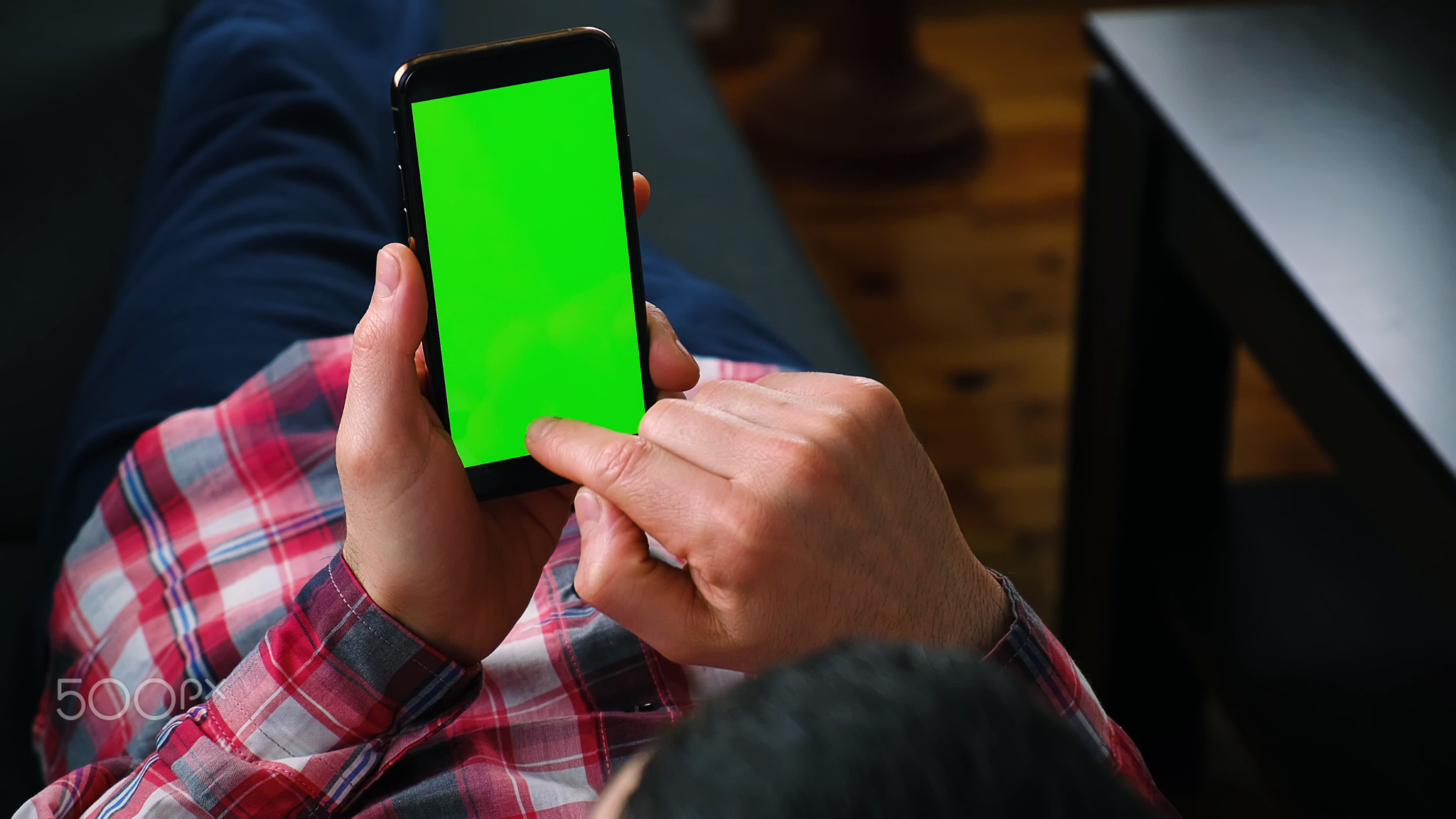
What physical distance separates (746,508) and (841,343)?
21.3 inches

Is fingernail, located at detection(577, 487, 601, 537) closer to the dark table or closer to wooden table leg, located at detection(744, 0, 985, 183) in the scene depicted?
the dark table

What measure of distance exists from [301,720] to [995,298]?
1.48m

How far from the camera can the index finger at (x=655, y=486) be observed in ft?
1.47

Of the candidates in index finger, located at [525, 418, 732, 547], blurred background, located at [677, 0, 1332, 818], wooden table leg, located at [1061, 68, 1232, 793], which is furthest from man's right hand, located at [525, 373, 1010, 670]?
blurred background, located at [677, 0, 1332, 818]

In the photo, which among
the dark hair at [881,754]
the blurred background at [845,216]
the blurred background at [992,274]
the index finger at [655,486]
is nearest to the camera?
the dark hair at [881,754]

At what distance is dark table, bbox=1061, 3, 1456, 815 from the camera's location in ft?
2.57

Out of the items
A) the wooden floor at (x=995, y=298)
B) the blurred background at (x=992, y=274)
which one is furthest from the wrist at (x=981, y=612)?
the wooden floor at (x=995, y=298)

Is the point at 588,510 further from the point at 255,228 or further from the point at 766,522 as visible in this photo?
the point at 255,228

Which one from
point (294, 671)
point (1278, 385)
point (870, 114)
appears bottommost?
point (870, 114)

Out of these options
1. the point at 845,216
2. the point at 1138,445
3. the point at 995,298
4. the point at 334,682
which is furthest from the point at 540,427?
the point at 845,216

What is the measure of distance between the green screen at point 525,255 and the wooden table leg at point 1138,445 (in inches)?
24.7

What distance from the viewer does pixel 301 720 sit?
56cm

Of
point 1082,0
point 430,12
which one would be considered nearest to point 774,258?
point 430,12

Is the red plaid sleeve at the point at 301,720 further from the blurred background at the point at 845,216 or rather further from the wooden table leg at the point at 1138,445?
the wooden table leg at the point at 1138,445
